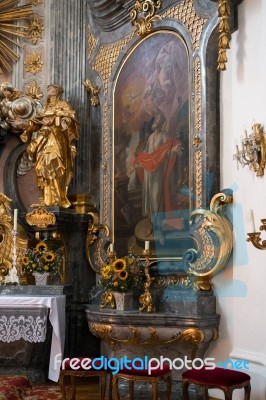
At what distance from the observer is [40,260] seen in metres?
7.84

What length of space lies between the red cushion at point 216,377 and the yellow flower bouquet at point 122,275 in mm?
1601

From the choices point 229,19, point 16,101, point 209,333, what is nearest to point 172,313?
point 209,333

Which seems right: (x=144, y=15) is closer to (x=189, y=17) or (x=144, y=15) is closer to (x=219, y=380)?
(x=189, y=17)

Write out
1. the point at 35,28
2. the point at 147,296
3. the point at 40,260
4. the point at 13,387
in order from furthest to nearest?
the point at 35,28, the point at 40,260, the point at 147,296, the point at 13,387

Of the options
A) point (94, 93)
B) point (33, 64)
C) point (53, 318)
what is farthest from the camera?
point (33, 64)

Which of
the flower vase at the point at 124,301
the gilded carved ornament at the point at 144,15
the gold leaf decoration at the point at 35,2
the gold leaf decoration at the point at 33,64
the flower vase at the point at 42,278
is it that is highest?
the gold leaf decoration at the point at 35,2

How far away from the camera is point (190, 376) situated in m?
5.50

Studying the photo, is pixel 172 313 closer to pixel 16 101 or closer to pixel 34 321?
pixel 34 321

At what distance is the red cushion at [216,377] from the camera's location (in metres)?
5.28

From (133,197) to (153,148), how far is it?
27.2 inches

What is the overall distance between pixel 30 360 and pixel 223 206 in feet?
9.87

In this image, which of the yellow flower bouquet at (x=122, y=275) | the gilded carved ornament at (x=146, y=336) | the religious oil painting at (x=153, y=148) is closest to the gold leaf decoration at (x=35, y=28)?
the religious oil painting at (x=153, y=148)

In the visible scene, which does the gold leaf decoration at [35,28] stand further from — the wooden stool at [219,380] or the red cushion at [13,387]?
the red cushion at [13,387]

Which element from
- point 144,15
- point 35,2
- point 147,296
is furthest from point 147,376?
point 35,2
